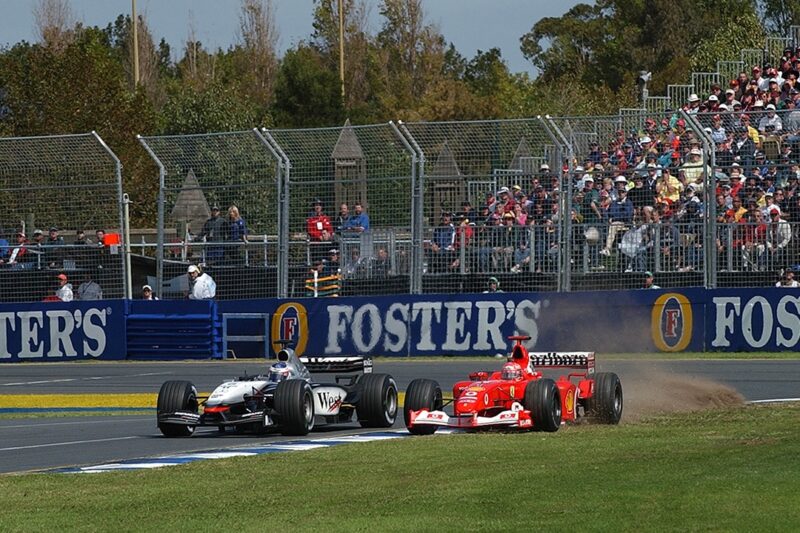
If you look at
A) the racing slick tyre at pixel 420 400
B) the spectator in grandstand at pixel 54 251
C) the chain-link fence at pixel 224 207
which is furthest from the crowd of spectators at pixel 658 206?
the racing slick tyre at pixel 420 400

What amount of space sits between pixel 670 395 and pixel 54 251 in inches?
561

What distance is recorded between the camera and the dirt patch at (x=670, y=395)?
16.9m

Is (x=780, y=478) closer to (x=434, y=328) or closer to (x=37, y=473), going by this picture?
(x=37, y=473)

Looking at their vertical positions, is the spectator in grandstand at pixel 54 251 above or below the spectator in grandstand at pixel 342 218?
below

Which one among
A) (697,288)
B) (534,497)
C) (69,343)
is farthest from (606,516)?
(69,343)

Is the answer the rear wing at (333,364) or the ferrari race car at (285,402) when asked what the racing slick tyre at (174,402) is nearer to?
the ferrari race car at (285,402)

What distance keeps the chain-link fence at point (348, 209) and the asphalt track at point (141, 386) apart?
1.88m

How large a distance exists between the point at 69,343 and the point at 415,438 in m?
15.3

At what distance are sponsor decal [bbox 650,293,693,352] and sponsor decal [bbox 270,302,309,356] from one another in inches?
244

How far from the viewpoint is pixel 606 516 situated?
892 cm

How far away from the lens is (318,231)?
85.8 ft

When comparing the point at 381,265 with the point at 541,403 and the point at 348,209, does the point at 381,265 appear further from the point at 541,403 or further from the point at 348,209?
the point at 541,403

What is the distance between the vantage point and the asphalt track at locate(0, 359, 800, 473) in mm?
14578

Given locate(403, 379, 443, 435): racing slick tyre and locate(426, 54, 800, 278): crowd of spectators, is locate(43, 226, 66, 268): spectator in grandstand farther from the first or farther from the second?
locate(403, 379, 443, 435): racing slick tyre
